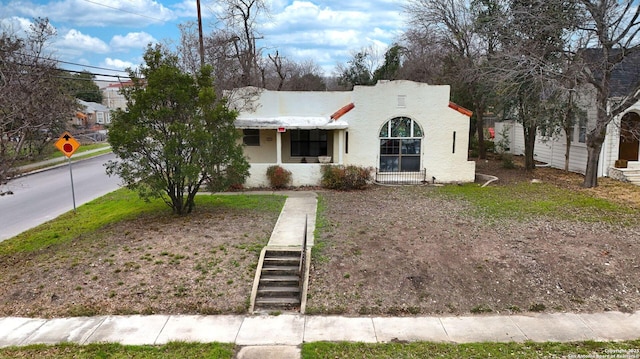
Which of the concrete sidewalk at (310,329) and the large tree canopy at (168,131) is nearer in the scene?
the concrete sidewalk at (310,329)

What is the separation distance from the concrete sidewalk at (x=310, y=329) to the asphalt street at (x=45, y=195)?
7392 millimetres

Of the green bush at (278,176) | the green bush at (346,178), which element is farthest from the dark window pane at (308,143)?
the green bush at (346,178)

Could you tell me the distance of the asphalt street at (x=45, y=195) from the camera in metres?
14.4

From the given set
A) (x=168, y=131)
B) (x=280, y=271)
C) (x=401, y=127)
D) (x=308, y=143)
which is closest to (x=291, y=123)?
(x=308, y=143)

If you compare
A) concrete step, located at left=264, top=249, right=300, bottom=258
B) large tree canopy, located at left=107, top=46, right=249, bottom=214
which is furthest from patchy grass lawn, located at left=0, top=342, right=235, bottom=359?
large tree canopy, located at left=107, top=46, right=249, bottom=214

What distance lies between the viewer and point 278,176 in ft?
54.9

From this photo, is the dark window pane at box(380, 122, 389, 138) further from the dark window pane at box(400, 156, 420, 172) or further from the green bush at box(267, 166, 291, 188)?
the green bush at box(267, 166, 291, 188)

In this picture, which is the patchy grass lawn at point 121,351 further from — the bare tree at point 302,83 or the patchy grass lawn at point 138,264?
the bare tree at point 302,83

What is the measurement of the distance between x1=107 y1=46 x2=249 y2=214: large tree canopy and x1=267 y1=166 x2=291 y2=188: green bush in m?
4.59

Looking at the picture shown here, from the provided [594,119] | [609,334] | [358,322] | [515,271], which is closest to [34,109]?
[358,322]

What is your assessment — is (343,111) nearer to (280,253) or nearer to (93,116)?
(280,253)

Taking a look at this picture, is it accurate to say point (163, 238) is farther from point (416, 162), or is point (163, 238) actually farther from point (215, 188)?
point (416, 162)

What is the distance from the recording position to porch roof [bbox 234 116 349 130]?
660 inches

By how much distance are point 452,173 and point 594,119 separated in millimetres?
6617
